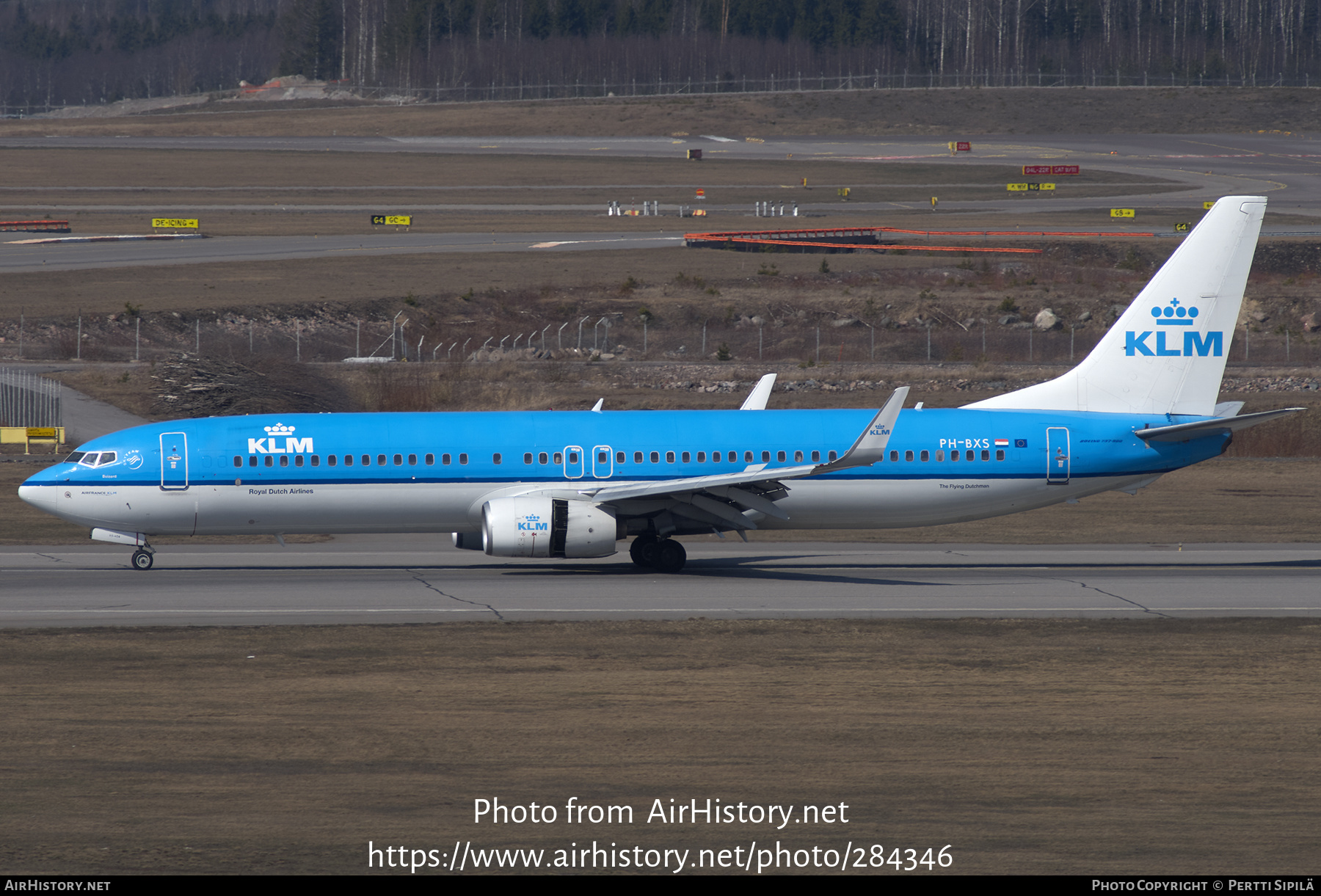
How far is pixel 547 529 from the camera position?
31.5 m

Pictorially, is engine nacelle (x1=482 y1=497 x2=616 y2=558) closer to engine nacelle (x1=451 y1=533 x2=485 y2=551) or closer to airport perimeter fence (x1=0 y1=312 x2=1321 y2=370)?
engine nacelle (x1=451 y1=533 x2=485 y2=551)

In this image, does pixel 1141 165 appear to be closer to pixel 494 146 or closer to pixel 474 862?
pixel 494 146

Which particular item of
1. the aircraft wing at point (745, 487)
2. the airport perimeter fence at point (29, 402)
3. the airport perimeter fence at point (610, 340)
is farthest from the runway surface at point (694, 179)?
the aircraft wing at point (745, 487)

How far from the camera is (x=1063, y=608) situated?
28.8 m

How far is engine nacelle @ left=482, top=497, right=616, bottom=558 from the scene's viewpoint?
31422 mm

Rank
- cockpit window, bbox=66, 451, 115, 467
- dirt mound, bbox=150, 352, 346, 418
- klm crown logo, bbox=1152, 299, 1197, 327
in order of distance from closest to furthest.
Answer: cockpit window, bbox=66, 451, 115, 467
klm crown logo, bbox=1152, 299, 1197, 327
dirt mound, bbox=150, 352, 346, 418

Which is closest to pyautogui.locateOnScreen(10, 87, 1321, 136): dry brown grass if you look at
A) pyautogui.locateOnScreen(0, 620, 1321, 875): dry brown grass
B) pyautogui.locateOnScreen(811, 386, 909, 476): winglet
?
pyautogui.locateOnScreen(811, 386, 909, 476): winglet

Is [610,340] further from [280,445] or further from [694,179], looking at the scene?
[694,179]

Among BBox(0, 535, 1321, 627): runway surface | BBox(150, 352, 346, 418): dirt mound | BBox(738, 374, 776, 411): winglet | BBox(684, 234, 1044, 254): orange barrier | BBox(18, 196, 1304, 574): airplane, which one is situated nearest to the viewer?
BBox(0, 535, 1321, 627): runway surface

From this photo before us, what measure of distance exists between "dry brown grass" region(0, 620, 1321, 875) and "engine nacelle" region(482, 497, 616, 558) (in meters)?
4.81

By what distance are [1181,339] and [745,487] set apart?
1183 cm

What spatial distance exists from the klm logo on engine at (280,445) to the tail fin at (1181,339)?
17.9 m

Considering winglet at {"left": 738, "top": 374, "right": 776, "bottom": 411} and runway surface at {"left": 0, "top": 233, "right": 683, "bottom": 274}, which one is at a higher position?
runway surface at {"left": 0, "top": 233, "right": 683, "bottom": 274}

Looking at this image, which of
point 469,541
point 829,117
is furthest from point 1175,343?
point 829,117
